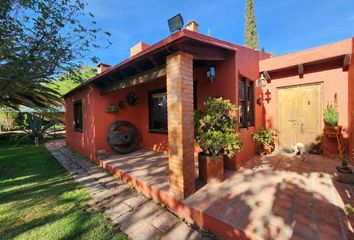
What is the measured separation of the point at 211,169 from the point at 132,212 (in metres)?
1.61

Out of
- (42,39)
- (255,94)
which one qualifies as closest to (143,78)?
(42,39)

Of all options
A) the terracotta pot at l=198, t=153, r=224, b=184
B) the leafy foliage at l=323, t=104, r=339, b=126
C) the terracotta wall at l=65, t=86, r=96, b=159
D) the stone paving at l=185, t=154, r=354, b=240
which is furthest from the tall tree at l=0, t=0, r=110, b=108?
the leafy foliage at l=323, t=104, r=339, b=126

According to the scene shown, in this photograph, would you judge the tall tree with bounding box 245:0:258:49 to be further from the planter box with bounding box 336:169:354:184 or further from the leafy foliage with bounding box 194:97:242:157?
the planter box with bounding box 336:169:354:184

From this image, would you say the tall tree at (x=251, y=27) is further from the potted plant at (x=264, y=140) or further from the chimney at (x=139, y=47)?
the potted plant at (x=264, y=140)

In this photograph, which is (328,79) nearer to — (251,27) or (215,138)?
(215,138)

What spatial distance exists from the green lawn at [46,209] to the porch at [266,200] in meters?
1.09

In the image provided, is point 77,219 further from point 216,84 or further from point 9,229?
point 216,84

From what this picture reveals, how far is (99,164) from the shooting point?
5.73 m

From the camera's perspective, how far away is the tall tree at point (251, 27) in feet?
46.0

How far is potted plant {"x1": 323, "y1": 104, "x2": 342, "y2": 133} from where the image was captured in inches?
192

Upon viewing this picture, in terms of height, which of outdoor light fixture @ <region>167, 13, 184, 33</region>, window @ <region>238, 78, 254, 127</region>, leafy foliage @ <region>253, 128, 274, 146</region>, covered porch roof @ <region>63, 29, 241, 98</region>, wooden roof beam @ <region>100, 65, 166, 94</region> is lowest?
leafy foliage @ <region>253, 128, 274, 146</region>

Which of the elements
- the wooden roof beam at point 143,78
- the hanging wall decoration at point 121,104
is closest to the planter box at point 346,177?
the wooden roof beam at point 143,78

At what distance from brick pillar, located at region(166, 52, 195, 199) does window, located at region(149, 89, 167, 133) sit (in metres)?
3.15

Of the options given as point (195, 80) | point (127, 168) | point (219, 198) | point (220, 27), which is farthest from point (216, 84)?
point (220, 27)
